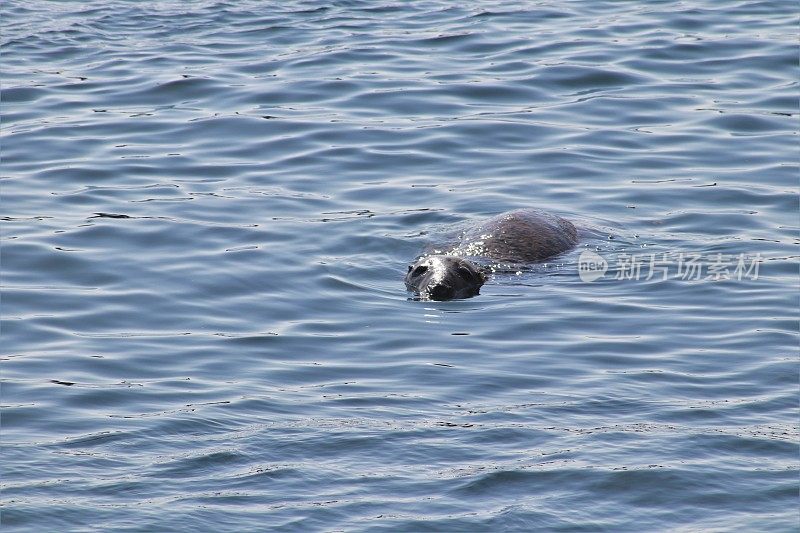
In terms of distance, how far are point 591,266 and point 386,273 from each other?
5.67 ft

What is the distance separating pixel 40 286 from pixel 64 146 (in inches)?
186

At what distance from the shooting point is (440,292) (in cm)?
1148

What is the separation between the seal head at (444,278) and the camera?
11.5 meters

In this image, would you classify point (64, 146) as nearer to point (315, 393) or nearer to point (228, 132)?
point (228, 132)

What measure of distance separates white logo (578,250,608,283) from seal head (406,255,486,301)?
2.82 feet

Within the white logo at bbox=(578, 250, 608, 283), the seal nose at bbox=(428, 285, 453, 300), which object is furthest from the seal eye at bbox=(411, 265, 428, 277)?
the white logo at bbox=(578, 250, 608, 283)

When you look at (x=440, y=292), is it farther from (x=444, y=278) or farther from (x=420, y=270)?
(x=420, y=270)

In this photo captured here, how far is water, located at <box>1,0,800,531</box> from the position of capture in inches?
311

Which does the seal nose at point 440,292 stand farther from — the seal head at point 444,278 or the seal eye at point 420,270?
the seal eye at point 420,270

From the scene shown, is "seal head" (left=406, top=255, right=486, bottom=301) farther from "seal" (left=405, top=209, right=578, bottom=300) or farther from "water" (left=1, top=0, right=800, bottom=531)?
"water" (left=1, top=0, right=800, bottom=531)

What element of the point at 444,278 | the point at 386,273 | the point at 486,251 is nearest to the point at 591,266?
the point at 486,251

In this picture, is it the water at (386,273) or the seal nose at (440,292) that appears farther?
the seal nose at (440,292)

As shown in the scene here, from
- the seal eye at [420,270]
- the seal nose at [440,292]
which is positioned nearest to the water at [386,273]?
the seal nose at [440,292]

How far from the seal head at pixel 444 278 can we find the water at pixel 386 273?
13 centimetres
